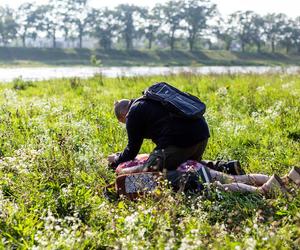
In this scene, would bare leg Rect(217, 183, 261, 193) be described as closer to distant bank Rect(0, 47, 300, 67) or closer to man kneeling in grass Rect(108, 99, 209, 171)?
man kneeling in grass Rect(108, 99, 209, 171)

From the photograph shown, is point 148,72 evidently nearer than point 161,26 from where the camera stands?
Yes

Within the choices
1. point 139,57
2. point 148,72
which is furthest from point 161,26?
point 148,72

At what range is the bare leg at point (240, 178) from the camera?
17.7ft

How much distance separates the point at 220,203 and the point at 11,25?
9491 cm

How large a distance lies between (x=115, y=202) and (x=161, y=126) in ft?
3.36

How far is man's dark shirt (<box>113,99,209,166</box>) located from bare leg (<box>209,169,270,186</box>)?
47 cm

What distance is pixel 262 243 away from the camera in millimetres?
3533

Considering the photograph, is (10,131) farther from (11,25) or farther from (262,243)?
(11,25)

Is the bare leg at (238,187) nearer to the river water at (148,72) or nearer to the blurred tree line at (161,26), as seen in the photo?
the river water at (148,72)

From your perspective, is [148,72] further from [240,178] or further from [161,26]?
[161,26]

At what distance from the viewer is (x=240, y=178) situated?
551cm

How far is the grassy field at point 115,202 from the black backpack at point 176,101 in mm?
978

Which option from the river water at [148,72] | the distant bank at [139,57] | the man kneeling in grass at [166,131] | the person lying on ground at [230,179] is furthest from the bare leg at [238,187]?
the distant bank at [139,57]

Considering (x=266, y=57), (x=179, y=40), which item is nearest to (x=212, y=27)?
(x=179, y=40)
